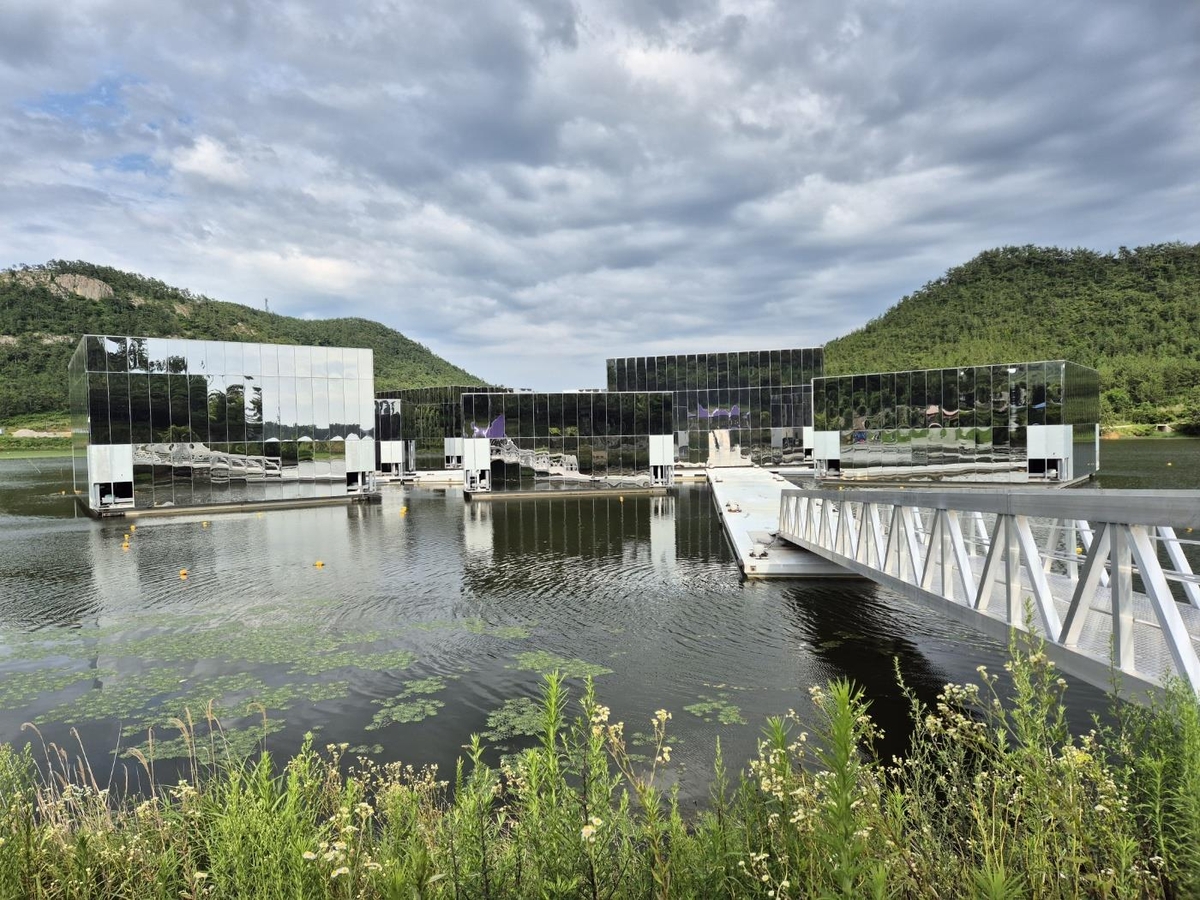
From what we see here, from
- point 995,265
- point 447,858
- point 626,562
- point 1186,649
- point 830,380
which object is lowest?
point 626,562

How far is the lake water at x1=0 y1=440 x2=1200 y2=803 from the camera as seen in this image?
28.9 feet

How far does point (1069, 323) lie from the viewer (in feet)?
313

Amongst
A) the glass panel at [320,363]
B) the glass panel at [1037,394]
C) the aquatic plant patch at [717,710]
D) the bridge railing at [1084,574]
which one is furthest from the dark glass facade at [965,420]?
the aquatic plant patch at [717,710]

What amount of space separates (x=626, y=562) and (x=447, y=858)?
1597 cm

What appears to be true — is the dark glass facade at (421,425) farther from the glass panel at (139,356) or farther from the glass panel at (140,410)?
the glass panel at (139,356)

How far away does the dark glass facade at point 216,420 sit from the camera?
30250 mm

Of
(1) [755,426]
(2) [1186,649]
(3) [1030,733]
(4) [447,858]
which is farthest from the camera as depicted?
(1) [755,426]

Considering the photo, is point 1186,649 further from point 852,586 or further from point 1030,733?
point 852,586

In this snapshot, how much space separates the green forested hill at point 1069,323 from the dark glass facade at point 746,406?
3708cm

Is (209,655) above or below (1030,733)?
below

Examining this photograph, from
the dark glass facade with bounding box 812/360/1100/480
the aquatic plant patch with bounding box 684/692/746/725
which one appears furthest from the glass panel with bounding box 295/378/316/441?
the aquatic plant patch with bounding box 684/692/746/725

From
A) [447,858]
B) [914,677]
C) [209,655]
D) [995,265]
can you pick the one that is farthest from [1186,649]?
[995,265]

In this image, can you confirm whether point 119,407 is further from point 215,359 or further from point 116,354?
point 215,359

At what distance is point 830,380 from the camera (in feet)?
139
